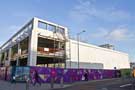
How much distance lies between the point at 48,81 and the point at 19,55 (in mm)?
18021

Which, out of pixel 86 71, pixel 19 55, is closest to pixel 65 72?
pixel 86 71

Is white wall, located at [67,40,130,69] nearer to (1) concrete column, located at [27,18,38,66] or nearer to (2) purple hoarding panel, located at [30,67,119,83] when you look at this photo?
(2) purple hoarding panel, located at [30,67,119,83]

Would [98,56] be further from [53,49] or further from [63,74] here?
[63,74]

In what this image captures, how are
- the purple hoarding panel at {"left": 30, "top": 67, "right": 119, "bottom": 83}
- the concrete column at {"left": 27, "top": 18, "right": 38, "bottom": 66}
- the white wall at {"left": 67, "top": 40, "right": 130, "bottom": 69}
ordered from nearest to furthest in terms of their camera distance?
the purple hoarding panel at {"left": 30, "top": 67, "right": 119, "bottom": 83}
the concrete column at {"left": 27, "top": 18, "right": 38, "bottom": 66}
the white wall at {"left": 67, "top": 40, "right": 130, "bottom": 69}

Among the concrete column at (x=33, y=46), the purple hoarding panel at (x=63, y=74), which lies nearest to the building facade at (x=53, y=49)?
the concrete column at (x=33, y=46)

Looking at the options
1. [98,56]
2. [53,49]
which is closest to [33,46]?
[53,49]

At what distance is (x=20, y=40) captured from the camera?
52719 millimetres

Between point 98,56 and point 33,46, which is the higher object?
point 33,46

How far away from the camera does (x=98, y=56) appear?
63500 mm

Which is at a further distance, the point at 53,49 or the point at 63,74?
the point at 53,49

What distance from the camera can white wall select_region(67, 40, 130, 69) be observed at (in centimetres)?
5420

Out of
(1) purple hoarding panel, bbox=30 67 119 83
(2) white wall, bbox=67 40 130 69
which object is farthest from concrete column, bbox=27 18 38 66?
(2) white wall, bbox=67 40 130 69

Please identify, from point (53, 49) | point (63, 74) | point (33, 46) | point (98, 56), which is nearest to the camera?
point (63, 74)

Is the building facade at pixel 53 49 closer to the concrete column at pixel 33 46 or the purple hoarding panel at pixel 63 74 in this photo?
the concrete column at pixel 33 46
